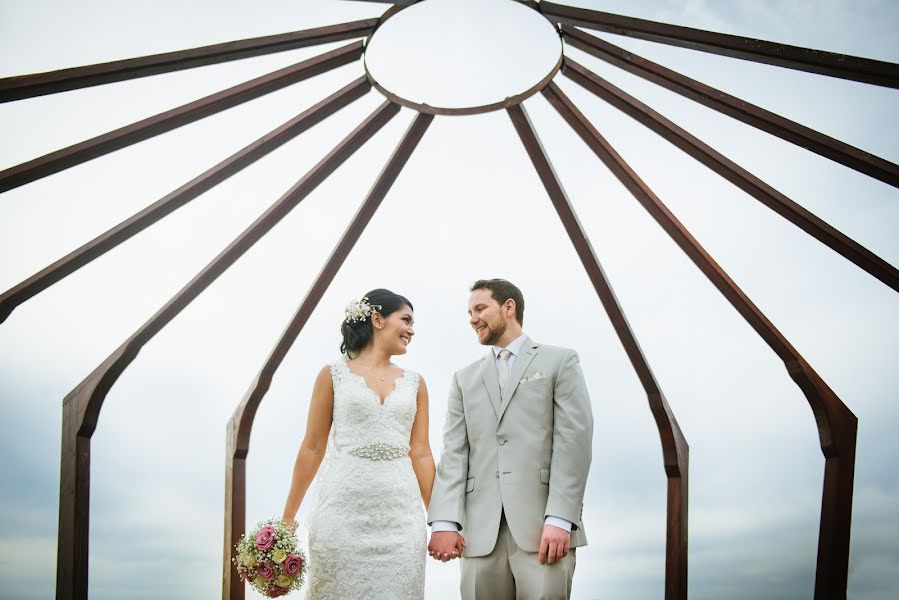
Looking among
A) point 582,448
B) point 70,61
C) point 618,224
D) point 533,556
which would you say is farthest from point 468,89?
point 533,556

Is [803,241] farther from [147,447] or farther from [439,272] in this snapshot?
[147,447]

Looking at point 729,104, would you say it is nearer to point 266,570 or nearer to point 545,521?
point 545,521

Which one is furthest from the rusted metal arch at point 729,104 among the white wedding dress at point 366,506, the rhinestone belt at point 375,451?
the rhinestone belt at point 375,451

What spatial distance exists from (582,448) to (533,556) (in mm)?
659

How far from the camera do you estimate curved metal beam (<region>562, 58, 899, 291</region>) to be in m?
7.00

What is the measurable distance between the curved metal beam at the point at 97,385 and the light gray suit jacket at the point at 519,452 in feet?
9.53

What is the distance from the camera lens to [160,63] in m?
6.17

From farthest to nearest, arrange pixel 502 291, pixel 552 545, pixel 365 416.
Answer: pixel 365 416
pixel 502 291
pixel 552 545

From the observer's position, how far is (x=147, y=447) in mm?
10125

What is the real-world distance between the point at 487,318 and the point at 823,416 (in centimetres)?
419

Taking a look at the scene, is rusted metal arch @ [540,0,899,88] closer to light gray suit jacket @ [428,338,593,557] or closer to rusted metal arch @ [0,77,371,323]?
rusted metal arch @ [0,77,371,323]

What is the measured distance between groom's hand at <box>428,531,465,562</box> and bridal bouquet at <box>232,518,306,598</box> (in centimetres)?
95

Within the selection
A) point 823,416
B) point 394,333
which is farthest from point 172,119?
point 823,416

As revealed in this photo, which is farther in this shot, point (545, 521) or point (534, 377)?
point (534, 377)
